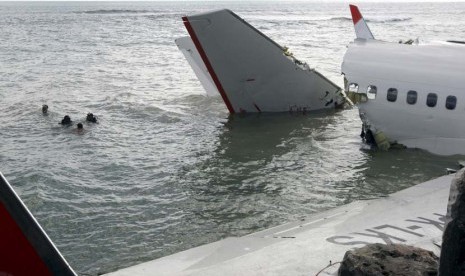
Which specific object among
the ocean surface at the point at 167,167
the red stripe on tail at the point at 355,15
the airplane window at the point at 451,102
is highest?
the red stripe on tail at the point at 355,15

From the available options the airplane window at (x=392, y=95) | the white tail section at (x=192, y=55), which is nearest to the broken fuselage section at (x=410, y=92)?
the airplane window at (x=392, y=95)

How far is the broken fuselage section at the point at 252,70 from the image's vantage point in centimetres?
2448

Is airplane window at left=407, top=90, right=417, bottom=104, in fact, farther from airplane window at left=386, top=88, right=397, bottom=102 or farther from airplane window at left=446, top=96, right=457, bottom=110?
airplane window at left=446, top=96, right=457, bottom=110

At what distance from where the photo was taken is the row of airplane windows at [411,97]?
1902 centimetres

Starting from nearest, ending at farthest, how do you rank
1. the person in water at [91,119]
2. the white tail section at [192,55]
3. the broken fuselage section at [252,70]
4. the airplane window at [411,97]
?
the airplane window at [411,97]
the broken fuselage section at [252,70]
the person in water at [91,119]
the white tail section at [192,55]

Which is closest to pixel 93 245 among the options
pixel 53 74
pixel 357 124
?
pixel 357 124

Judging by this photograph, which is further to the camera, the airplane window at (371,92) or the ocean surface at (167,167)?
the airplane window at (371,92)

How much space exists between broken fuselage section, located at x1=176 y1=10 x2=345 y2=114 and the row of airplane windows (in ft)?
20.1

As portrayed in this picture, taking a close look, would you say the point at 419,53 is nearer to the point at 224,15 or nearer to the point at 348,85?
the point at 348,85

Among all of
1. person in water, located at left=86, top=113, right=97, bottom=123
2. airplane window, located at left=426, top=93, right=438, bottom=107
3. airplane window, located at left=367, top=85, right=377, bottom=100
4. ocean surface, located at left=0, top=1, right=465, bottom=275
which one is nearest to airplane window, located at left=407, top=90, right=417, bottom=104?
airplane window, located at left=426, top=93, right=438, bottom=107

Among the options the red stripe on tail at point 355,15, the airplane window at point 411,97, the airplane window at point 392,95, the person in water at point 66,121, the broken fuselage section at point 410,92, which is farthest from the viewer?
the person in water at point 66,121

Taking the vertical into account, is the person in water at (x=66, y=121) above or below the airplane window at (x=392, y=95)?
below

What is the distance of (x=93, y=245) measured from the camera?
13.0 meters

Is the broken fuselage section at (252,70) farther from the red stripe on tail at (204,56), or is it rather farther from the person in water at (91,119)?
the person in water at (91,119)
